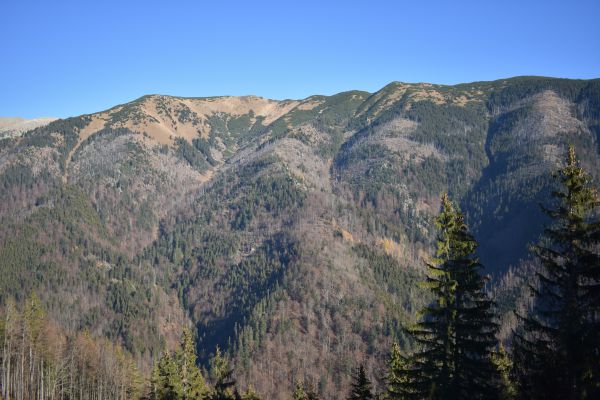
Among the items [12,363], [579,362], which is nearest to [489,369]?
[579,362]

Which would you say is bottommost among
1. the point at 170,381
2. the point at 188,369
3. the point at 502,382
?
the point at 170,381

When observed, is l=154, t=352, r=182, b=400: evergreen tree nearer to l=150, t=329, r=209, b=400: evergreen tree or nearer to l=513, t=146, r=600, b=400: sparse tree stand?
l=150, t=329, r=209, b=400: evergreen tree

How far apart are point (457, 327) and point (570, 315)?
4666 mm

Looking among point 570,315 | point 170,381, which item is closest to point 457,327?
point 570,315

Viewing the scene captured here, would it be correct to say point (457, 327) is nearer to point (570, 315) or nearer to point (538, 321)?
point (538, 321)

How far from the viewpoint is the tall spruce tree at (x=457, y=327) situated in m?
21.2

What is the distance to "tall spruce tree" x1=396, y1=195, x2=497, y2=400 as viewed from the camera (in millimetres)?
21188

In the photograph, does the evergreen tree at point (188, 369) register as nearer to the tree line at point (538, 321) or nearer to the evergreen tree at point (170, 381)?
the evergreen tree at point (170, 381)

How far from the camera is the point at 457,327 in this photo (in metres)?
21.7

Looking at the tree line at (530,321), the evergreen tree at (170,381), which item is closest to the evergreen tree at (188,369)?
the evergreen tree at (170,381)

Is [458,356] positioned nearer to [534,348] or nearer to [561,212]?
[534,348]

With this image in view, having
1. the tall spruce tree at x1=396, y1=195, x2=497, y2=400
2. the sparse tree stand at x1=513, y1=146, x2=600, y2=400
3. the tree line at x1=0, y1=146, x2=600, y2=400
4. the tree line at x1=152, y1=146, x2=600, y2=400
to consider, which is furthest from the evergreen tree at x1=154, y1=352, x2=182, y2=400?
the sparse tree stand at x1=513, y1=146, x2=600, y2=400

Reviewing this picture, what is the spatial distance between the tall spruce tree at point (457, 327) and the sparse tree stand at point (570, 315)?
2131 millimetres

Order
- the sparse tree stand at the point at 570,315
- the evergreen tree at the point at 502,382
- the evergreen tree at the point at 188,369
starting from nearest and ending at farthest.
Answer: the sparse tree stand at the point at 570,315 → the evergreen tree at the point at 502,382 → the evergreen tree at the point at 188,369
